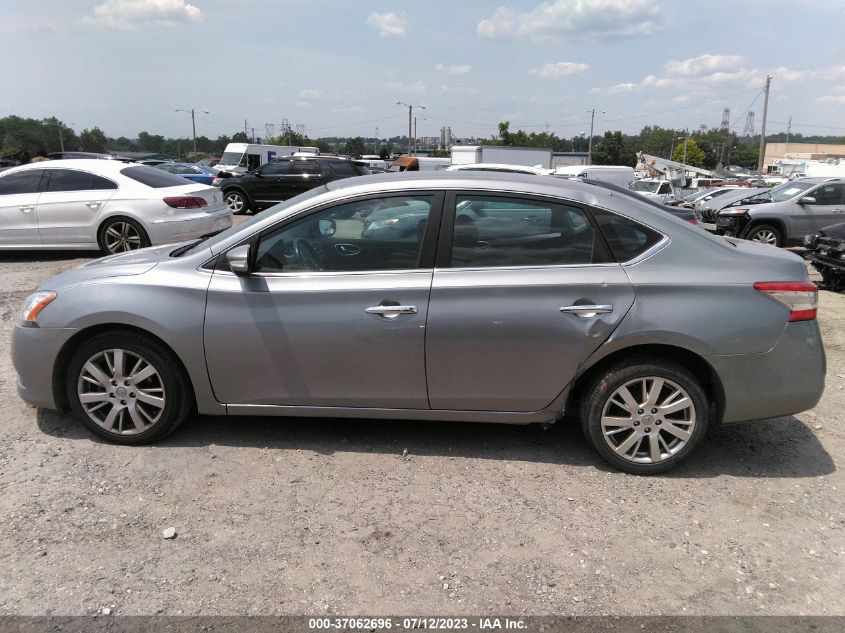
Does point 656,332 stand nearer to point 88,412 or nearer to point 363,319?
point 363,319

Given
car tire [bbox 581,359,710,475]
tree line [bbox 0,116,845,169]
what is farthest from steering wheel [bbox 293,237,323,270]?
tree line [bbox 0,116,845,169]

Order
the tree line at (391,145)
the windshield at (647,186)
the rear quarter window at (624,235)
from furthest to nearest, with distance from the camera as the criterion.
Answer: the tree line at (391,145), the windshield at (647,186), the rear quarter window at (624,235)

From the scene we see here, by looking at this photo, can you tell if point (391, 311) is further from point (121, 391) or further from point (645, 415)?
point (121, 391)

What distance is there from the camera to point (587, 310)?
349cm

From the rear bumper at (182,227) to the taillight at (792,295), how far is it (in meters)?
8.08

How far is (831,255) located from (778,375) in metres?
6.94

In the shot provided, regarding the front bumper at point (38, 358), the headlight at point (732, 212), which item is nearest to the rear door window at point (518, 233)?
the front bumper at point (38, 358)

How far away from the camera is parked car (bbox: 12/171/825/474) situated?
3.51 metres

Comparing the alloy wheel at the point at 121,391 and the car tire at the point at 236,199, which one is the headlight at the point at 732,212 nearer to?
the car tire at the point at 236,199

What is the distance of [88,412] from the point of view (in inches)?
154

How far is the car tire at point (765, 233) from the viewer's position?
13.1 meters

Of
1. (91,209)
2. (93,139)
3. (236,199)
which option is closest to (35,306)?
(91,209)

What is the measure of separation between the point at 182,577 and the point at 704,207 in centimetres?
1861

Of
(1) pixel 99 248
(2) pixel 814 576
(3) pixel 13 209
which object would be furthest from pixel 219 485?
(3) pixel 13 209
